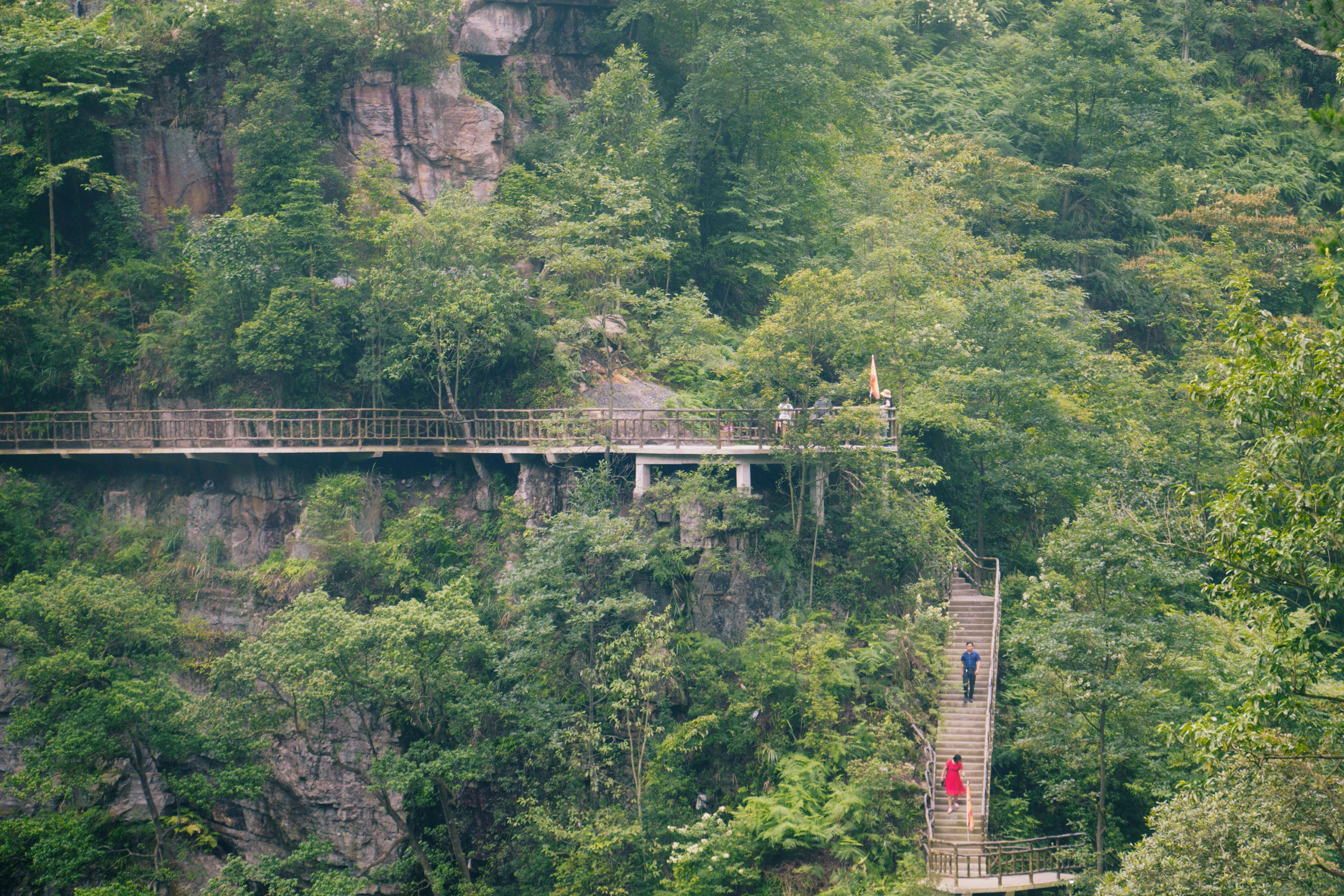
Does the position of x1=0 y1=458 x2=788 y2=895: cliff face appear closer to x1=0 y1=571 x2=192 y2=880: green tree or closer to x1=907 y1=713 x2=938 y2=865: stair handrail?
x1=0 y1=571 x2=192 y2=880: green tree

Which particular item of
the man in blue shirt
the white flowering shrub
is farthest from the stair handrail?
the white flowering shrub

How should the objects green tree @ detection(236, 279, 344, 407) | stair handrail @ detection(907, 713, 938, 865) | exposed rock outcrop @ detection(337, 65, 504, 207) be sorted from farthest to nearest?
1. exposed rock outcrop @ detection(337, 65, 504, 207)
2. green tree @ detection(236, 279, 344, 407)
3. stair handrail @ detection(907, 713, 938, 865)

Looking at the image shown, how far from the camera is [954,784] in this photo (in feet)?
75.1

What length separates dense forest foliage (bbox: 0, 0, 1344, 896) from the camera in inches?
872

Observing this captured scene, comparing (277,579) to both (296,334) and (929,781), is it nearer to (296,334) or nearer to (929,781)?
(296,334)

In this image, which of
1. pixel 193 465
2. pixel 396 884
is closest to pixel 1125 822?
pixel 396 884

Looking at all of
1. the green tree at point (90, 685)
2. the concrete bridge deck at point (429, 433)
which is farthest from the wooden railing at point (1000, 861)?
the green tree at point (90, 685)

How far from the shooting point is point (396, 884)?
25.6 meters

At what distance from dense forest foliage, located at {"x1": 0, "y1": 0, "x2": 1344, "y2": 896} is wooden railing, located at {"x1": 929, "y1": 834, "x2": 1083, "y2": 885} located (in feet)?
2.68

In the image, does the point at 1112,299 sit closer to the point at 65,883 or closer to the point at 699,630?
the point at 699,630

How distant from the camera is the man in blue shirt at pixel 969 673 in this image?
25344 millimetres

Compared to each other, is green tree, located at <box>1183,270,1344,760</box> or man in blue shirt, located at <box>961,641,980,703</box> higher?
green tree, located at <box>1183,270,1344,760</box>

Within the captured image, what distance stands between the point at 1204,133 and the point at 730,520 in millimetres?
28066

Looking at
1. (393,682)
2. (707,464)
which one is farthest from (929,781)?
(393,682)
